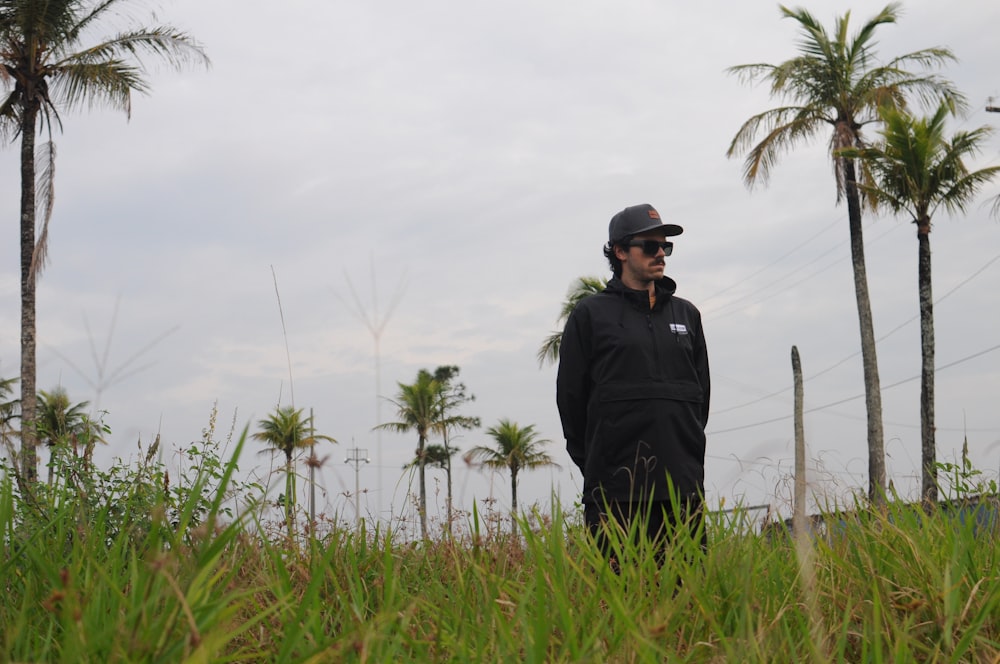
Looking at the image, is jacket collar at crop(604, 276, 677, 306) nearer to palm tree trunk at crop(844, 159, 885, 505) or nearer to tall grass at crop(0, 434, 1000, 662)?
tall grass at crop(0, 434, 1000, 662)

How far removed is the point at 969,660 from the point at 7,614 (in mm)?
2773

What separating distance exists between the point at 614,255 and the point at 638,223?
0.26 metres

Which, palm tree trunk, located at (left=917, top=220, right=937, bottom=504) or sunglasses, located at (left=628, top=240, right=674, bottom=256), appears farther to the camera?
palm tree trunk, located at (left=917, top=220, right=937, bottom=504)

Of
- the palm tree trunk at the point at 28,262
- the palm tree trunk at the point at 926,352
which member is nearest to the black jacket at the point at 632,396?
the palm tree trunk at the point at 28,262

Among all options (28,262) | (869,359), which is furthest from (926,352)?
(28,262)

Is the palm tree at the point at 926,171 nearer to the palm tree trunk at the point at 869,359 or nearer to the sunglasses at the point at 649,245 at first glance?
the palm tree trunk at the point at 869,359

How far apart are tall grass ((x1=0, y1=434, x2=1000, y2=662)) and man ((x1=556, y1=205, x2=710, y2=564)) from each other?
0.46 m

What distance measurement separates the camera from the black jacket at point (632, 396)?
3.99 meters

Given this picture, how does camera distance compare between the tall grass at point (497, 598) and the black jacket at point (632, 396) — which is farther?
the black jacket at point (632, 396)

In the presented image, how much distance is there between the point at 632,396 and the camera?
4051mm

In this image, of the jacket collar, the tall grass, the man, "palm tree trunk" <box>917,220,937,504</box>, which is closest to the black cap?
the man

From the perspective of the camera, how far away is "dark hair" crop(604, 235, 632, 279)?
433 centimetres

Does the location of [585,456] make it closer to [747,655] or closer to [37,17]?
[747,655]

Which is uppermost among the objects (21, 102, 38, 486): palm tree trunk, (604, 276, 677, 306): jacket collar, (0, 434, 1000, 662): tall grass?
(21, 102, 38, 486): palm tree trunk
